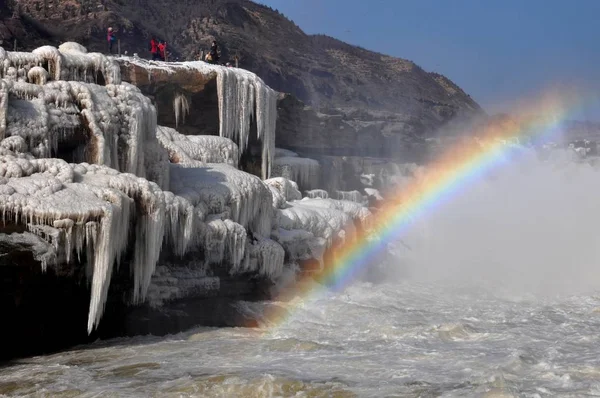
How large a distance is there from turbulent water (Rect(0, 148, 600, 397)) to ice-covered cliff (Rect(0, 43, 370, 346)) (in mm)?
1176

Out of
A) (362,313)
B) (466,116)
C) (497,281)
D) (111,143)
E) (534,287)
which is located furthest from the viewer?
(466,116)

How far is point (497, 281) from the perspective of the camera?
63.7 feet

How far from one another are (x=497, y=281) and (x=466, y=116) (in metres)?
34.9

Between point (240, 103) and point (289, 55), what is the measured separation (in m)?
29.2

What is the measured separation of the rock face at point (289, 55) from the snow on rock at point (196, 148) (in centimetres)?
1011

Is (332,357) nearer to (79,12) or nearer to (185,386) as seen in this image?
(185,386)

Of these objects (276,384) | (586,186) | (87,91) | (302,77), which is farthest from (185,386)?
(302,77)

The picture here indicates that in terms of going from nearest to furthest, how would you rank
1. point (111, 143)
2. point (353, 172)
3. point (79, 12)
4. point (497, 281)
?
point (111, 143), point (497, 281), point (353, 172), point (79, 12)

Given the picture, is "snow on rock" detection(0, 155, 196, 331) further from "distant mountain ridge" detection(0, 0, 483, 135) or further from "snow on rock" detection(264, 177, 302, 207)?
"distant mountain ridge" detection(0, 0, 483, 135)

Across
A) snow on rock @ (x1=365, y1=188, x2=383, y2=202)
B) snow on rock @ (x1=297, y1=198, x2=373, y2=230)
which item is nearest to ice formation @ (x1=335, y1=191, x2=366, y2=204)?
snow on rock @ (x1=365, y1=188, x2=383, y2=202)

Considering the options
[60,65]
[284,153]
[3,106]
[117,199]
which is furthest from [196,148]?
[284,153]

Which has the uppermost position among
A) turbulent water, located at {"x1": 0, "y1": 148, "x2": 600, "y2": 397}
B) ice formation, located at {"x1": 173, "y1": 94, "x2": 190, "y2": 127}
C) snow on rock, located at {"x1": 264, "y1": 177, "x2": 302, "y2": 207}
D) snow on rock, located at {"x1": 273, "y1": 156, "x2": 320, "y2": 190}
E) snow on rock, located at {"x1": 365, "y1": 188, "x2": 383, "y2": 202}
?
ice formation, located at {"x1": 173, "y1": 94, "x2": 190, "y2": 127}

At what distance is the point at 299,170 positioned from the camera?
24203mm

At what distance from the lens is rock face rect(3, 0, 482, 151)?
31281 mm
